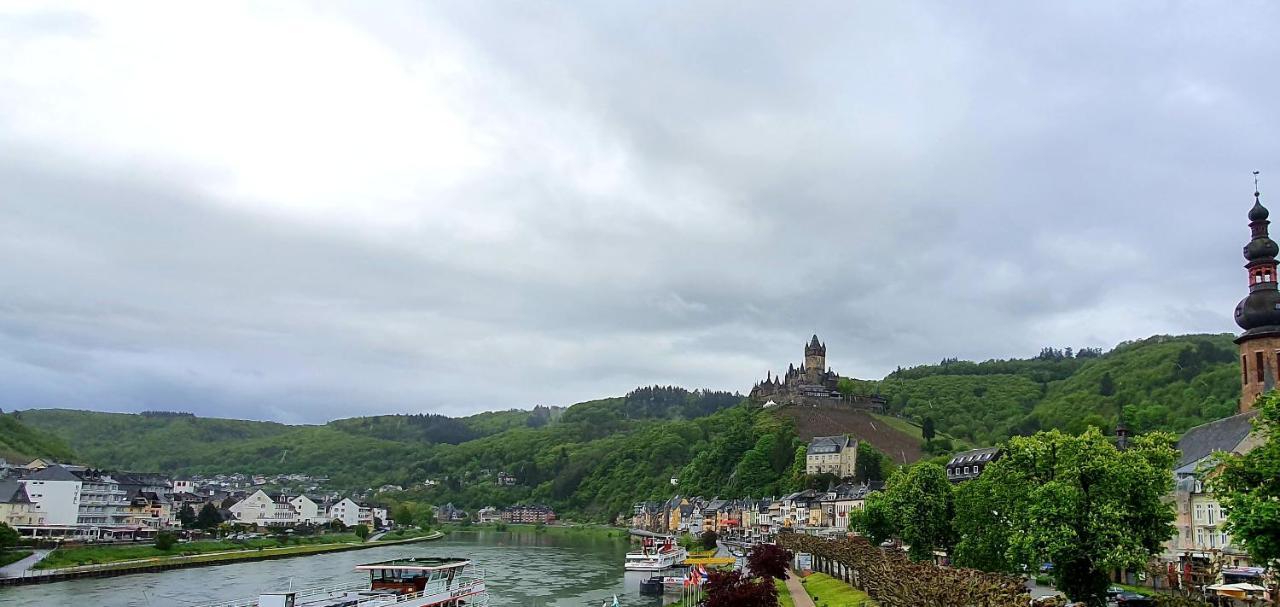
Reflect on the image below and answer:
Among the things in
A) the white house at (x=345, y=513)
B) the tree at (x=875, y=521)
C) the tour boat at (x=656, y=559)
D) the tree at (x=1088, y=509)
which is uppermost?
the tree at (x=1088, y=509)

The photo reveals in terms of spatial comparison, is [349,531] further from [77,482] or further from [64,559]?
[64,559]

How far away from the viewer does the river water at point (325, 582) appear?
2522 inches

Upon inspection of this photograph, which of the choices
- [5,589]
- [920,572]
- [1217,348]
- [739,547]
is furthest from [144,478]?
[1217,348]

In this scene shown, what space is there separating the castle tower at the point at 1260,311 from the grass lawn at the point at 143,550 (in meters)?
102

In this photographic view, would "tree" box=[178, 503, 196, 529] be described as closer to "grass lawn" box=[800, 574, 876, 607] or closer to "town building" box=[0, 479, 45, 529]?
"town building" box=[0, 479, 45, 529]

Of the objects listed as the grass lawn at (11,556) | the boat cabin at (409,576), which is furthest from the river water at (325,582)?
the grass lawn at (11,556)

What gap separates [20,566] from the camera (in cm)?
7625

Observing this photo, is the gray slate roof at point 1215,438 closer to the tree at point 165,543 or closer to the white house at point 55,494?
the tree at point 165,543

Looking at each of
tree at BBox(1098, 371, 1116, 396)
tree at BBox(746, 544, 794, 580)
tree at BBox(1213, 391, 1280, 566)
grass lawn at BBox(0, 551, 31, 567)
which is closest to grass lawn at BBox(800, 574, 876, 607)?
tree at BBox(746, 544, 794, 580)

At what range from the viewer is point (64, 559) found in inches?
3211

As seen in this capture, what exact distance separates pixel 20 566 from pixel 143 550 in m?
17.5

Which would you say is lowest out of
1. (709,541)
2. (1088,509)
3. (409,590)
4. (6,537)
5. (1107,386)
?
(709,541)

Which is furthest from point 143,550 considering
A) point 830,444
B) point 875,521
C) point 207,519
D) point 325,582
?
point 830,444

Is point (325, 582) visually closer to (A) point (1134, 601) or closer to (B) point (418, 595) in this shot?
(B) point (418, 595)
